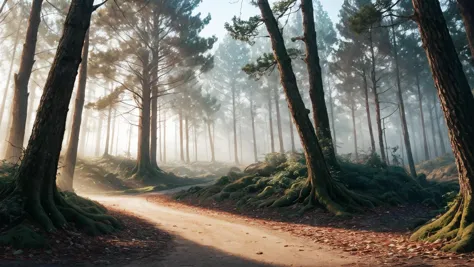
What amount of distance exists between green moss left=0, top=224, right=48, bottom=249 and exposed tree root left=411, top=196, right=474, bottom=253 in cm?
652

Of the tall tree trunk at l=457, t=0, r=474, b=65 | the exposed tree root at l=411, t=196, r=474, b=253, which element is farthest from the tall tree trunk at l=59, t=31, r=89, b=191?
the tall tree trunk at l=457, t=0, r=474, b=65

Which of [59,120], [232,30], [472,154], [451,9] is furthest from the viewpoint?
[451,9]

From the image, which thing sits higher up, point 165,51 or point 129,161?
point 165,51

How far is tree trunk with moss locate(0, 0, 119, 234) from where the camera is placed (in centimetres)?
560

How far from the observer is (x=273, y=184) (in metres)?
12.4

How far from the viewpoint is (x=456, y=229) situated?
17.6ft

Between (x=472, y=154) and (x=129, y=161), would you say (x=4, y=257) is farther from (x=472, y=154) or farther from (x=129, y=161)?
(x=129, y=161)

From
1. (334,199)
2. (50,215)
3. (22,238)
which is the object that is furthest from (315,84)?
(22,238)

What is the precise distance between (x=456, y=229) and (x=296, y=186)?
6061 millimetres

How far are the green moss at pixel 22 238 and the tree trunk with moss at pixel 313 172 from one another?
7307 mm

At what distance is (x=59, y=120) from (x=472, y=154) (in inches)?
306

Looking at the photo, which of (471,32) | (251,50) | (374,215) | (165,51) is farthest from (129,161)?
(251,50)

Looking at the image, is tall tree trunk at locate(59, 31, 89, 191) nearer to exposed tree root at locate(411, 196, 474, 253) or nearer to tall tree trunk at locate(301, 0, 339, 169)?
tall tree trunk at locate(301, 0, 339, 169)

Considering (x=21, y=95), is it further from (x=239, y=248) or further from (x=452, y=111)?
(x=452, y=111)
